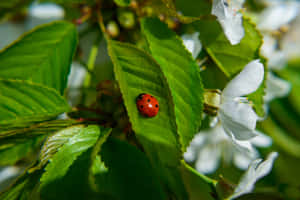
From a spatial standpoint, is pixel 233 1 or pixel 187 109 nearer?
pixel 187 109

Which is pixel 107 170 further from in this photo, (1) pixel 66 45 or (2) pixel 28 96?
(1) pixel 66 45

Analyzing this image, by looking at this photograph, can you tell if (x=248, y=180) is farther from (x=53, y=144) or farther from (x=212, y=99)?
(x=53, y=144)

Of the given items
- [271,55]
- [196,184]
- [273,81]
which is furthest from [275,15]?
[196,184]

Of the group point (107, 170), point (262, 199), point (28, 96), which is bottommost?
point (262, 199)

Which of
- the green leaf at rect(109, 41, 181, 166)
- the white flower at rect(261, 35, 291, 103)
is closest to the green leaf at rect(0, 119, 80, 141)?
the green leaf at rect(109, 41, 181, 166)

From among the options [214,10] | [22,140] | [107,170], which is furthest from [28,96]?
[214,10]

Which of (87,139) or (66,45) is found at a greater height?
(66,45)

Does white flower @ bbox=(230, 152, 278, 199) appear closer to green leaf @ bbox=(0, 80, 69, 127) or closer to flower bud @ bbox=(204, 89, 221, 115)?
flower bud @ bbox=(204, 89, 221, 115)

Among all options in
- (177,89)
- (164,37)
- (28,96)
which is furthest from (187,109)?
(28,96)
